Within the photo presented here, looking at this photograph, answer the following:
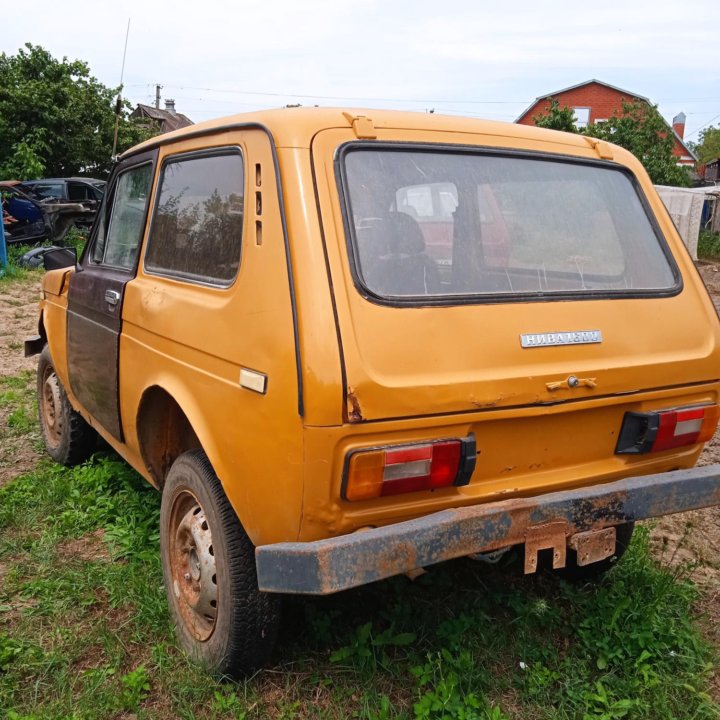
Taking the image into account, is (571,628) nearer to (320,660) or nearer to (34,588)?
(320,660)

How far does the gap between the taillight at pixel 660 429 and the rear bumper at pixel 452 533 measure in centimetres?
12

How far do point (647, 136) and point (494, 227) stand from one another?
1051 inches

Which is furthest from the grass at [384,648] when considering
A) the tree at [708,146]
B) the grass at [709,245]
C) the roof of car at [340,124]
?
the tree at [708,146]

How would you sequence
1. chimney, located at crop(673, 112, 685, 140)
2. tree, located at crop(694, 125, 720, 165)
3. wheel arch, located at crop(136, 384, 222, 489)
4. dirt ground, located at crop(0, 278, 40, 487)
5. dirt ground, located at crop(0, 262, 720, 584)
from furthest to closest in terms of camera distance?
tree, located at crop(694, 125, 720, 165), chimney, located at crop(673, 112, 685, 140), dirt ground, located at crop(0, 278, 40, 487), dirt ground, located at crop(0, 262, 720, 584), wheel arch, located at crop(136, 384, 222, 489)

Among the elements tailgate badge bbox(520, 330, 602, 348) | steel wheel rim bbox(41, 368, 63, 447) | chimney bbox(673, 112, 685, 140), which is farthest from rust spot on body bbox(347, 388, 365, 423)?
chimney bbox(673, 112, 685, 140)

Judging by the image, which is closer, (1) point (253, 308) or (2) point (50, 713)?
(1) point (253, 308)

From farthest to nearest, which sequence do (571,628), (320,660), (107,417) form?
1. (107,417)
2. (571,628)
3. (320,660)

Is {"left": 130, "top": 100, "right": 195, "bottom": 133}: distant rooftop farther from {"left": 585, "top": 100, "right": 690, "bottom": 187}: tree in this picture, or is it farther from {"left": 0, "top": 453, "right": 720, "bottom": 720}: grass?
{"left": 0, "top": 453, "right": 720, "bottom": 720}: grass

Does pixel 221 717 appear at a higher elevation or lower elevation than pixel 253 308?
lower

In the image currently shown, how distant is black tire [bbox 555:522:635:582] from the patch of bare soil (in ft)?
18.5

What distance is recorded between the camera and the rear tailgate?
7.08ft

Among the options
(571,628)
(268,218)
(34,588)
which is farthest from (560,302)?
(34,588)

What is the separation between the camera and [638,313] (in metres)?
2.66

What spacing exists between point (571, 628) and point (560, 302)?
142cm
